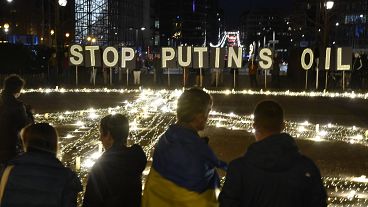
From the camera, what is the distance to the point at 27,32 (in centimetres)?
8012

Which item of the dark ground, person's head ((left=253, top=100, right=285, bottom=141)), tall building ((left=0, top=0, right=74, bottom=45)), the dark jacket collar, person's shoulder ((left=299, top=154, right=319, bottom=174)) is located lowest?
the dark ground

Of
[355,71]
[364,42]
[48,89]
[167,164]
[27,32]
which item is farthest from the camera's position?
[364,42]

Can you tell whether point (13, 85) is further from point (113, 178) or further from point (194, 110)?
point (194, 110)

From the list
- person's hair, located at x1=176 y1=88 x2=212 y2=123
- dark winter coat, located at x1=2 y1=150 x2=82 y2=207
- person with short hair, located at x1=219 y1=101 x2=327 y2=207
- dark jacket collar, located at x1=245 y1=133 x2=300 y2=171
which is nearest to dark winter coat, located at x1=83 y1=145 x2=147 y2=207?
dark winter coat, located at x1=2 y1=150 x2=82 y2=207

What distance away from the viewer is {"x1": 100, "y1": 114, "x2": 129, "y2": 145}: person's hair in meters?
4.95

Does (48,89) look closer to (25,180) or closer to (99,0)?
(25,180)

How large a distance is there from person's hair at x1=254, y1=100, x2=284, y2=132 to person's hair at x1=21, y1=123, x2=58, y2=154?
57.2 inches

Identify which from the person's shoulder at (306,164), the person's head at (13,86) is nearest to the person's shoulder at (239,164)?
the person's shoulder at (306,164)

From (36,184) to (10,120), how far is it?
3.54 meters

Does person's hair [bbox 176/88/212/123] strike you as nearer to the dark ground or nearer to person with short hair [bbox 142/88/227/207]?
person with short hair [bbox 142/88/227/207]

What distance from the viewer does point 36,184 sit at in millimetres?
4270

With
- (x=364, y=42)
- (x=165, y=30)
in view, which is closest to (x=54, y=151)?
(x=364, y=42)

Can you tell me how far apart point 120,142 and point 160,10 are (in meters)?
183

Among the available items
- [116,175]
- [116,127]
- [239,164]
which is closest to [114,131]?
[116,127]
